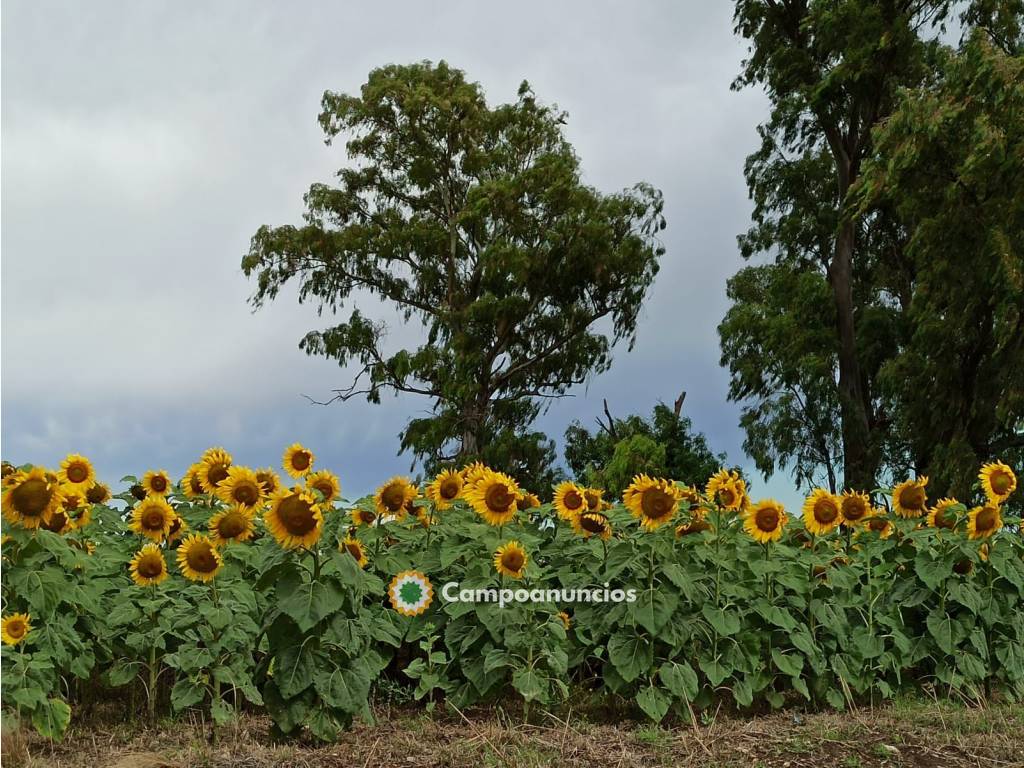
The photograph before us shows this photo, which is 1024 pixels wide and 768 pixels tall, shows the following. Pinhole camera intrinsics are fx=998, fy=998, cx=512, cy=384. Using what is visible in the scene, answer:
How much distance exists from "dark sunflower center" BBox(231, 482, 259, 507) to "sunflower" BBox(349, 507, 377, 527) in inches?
36.1

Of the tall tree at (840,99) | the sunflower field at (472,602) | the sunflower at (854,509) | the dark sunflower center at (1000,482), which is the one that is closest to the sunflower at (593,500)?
the sunflower field at (472,602)

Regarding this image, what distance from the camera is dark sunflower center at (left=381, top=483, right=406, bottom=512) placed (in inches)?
217

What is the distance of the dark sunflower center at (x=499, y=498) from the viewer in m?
5.13

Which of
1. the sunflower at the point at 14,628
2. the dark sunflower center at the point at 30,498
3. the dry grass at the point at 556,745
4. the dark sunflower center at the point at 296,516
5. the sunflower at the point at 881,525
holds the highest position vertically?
the sunflower at the point at 881,525

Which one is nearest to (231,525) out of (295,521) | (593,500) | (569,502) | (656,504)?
(295,521)

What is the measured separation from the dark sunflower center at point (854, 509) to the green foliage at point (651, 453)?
8.37 metres

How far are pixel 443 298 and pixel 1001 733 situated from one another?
20.5 meters

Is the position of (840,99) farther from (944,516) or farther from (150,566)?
(150,566)

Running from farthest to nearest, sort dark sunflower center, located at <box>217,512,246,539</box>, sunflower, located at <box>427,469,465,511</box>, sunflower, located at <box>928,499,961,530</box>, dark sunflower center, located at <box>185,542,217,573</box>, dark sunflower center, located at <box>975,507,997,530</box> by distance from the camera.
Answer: sunflower, located at <box>928,499,961,530</box> < dark sunflower center, located at <box>975,507,997,530</box> < sunflower, located at <box>427,469,465,511</box> < dark sunflower center, located at <box>217,512,246,539</box> < dark sunflower center, located at <box>185,542,217,573</box>

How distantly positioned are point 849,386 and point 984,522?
12545 millimetres

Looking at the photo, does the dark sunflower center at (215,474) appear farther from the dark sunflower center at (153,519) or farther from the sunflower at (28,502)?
the sunflower at (28,502)

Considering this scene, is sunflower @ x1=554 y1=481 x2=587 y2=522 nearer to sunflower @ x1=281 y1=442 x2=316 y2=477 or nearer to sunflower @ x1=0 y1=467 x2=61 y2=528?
sunflower @ x1=281 y1=442 x2=316 y2=477

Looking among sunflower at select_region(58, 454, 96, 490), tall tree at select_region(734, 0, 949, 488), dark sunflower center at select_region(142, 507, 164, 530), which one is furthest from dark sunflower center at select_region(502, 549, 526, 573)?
tall tree at select_region(734, 0, 949, 488)

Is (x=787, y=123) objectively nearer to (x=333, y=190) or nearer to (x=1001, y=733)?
(x=333, y=190)
